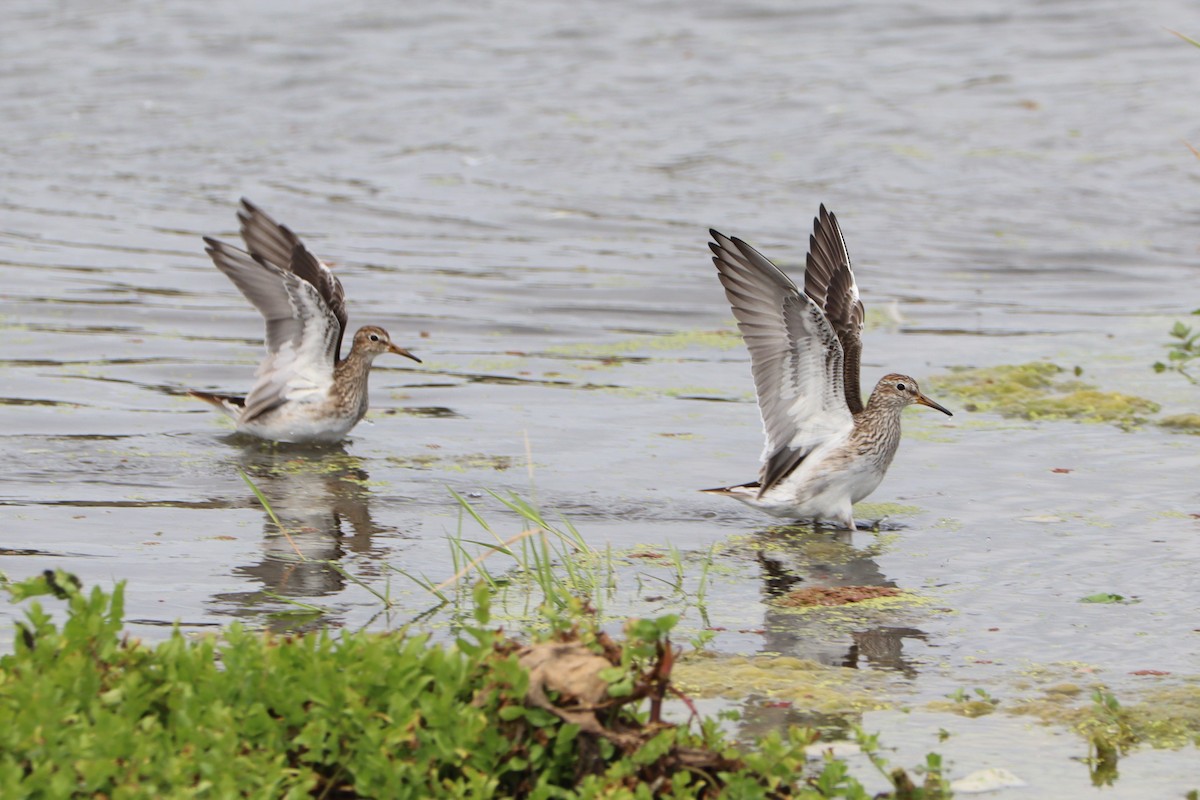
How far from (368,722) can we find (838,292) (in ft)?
17.3

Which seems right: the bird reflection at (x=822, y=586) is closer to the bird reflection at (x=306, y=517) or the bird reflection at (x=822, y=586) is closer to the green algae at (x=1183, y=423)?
the bird reflection at (x=306, y=517)

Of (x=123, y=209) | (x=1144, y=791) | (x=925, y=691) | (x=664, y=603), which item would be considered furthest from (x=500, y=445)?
(x=123, y=209)

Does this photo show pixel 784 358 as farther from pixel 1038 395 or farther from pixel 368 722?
pixel 368 722

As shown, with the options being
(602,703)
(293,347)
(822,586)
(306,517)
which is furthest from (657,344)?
(602,703)

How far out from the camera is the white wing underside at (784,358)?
27.1 feet

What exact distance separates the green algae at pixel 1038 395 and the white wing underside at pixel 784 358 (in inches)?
86.2

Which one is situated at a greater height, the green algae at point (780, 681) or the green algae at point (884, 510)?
the green algae at point (884, 510)

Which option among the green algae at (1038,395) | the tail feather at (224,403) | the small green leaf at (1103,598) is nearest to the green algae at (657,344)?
the green algae at (1038,395)

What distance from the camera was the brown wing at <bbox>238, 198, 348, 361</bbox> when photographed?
Answer: 10133 mm

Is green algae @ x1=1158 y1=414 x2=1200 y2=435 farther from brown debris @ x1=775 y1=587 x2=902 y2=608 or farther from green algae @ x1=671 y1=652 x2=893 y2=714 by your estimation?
green algae @ x1=671 y1=652 x2=893 y2=714

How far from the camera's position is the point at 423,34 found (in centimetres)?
2669

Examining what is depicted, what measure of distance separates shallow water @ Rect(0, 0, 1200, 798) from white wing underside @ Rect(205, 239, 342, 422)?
0.38 meters

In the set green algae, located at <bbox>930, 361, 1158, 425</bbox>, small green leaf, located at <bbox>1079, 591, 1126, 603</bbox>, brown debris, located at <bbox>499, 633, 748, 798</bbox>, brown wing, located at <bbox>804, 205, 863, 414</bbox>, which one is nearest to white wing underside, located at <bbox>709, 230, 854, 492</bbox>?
brown wing, located at <bbox>804, 205, 863, 414</bbox>

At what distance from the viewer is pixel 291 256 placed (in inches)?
405
